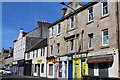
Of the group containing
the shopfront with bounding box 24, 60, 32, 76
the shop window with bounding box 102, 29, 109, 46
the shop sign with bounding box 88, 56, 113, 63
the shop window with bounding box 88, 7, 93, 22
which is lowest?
the shopfront with bounding box 24, 60, 32, 76

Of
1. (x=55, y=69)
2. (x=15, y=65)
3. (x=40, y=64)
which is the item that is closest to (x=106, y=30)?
(x=55, y=69)

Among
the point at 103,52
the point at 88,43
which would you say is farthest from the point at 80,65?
the point at 103,52

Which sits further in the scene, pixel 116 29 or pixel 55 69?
pixel 55 69

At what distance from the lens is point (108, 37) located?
1905 cm

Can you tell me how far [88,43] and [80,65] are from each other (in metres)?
2.92

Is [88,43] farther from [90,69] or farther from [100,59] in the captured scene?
[100,59]

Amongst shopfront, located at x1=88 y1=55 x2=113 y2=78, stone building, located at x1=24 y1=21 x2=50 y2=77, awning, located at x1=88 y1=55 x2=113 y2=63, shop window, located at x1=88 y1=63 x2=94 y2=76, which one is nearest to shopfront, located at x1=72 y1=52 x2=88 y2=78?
shop window, located at x1=88 y1=63 x2=94 y2=76

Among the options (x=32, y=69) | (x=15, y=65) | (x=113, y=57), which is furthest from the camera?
(x=15, y=65)

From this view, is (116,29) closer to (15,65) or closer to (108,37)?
(108,37)

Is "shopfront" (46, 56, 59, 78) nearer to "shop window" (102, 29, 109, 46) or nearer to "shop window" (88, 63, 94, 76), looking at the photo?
"shop window" (88, 63, 94, 76)

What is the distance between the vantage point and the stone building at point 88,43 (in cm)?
1842

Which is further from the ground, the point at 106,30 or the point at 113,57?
the point at 106,30

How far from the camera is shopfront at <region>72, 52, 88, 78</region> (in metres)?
22.0

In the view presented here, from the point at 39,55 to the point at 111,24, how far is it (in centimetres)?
1982
